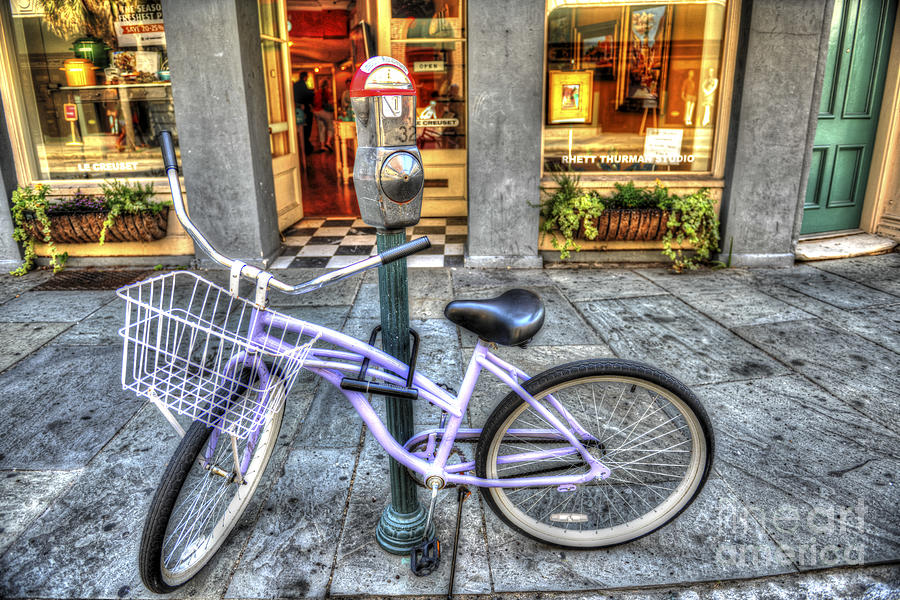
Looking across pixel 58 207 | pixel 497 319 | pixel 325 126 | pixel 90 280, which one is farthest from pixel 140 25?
pixel 325 126

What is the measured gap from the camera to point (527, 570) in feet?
8.01

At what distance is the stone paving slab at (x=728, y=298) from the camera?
486 centimetres

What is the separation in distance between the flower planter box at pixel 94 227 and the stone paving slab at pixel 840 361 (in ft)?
17.3

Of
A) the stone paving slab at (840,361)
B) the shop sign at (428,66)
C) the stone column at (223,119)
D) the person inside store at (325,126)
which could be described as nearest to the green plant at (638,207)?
the stone paving slab at (840,361)

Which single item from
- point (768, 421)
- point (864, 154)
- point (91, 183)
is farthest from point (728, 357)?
point (91, 183)

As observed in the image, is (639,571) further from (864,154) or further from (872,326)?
(864,154)

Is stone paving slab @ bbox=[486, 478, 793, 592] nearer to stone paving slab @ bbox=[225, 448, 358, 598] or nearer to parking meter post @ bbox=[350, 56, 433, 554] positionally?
parking meter post @ bbox=[350, 56, 433, 554]

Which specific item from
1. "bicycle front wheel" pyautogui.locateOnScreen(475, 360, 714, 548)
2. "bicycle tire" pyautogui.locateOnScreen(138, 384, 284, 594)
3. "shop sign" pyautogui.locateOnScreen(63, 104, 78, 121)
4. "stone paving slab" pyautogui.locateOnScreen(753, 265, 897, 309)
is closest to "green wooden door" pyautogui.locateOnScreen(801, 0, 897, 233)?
"stone paving slab" pyautogui.locateOnScreen(753, 265, 897, 309)

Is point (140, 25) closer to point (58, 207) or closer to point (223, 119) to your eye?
point (223, 119)

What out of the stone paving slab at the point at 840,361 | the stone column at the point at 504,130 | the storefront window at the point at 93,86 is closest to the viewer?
the stone paving slab at the point at 840,361

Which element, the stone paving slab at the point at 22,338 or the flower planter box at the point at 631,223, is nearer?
the stone paving slab at the point at 22,338

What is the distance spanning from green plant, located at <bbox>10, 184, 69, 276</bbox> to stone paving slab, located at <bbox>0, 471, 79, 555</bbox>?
3619 millimetres

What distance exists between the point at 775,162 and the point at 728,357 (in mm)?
2694

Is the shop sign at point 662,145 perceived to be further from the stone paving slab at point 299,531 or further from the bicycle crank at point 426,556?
the bicycle crank at point 426,556
